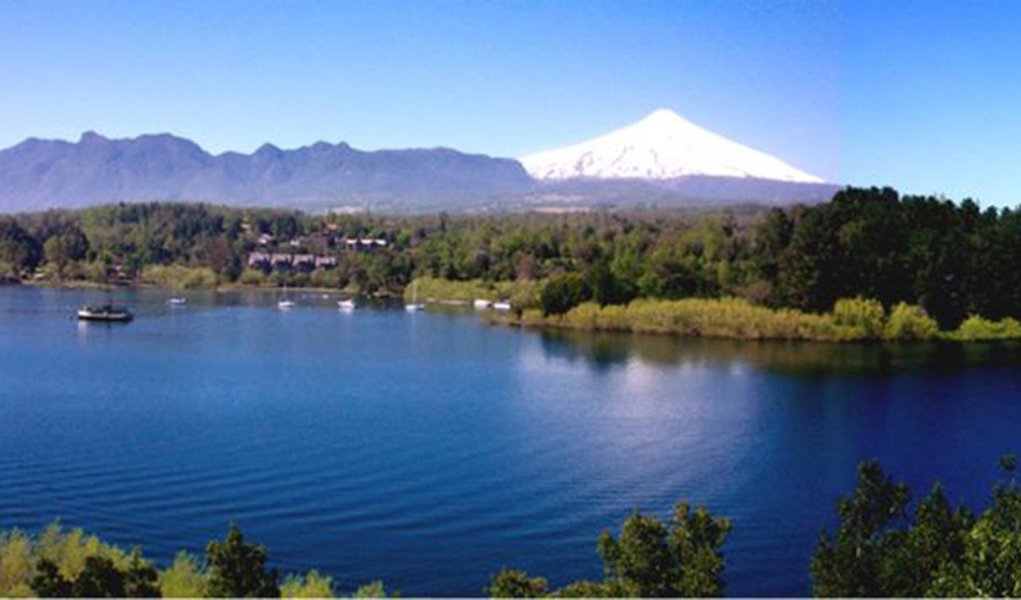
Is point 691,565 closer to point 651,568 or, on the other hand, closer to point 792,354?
point 651,568

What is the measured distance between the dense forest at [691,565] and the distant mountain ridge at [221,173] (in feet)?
368

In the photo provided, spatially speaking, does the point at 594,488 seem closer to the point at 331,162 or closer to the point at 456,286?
the point at 456,286

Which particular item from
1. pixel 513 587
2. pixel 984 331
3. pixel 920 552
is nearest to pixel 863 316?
pixel 984 331

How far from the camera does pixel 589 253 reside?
29.0m

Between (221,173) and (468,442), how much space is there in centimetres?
13572

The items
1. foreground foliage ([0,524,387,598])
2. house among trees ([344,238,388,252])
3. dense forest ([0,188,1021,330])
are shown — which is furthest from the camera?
house among trees ([344,238,388,252])

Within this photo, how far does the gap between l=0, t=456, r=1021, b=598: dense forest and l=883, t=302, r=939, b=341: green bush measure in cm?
1490

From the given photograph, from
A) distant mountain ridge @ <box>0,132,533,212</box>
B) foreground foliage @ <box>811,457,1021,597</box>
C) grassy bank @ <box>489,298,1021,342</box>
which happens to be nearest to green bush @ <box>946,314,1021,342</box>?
grassy bank @ <box>489,298,1021,342</box>

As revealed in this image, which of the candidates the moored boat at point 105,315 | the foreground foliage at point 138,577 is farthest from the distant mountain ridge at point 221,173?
the foreground foliage at point 138,577

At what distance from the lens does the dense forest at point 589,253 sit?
803 inches

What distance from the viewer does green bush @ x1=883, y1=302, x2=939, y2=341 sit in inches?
775

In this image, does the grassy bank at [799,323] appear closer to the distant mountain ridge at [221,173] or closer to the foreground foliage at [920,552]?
the foreground foliage at [920,552]

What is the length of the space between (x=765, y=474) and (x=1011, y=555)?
501 centimetres

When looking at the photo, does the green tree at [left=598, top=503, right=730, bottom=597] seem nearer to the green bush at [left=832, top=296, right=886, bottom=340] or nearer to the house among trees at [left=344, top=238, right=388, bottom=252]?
the green bush at [left=832, top=296, right=886, bottom=340]
